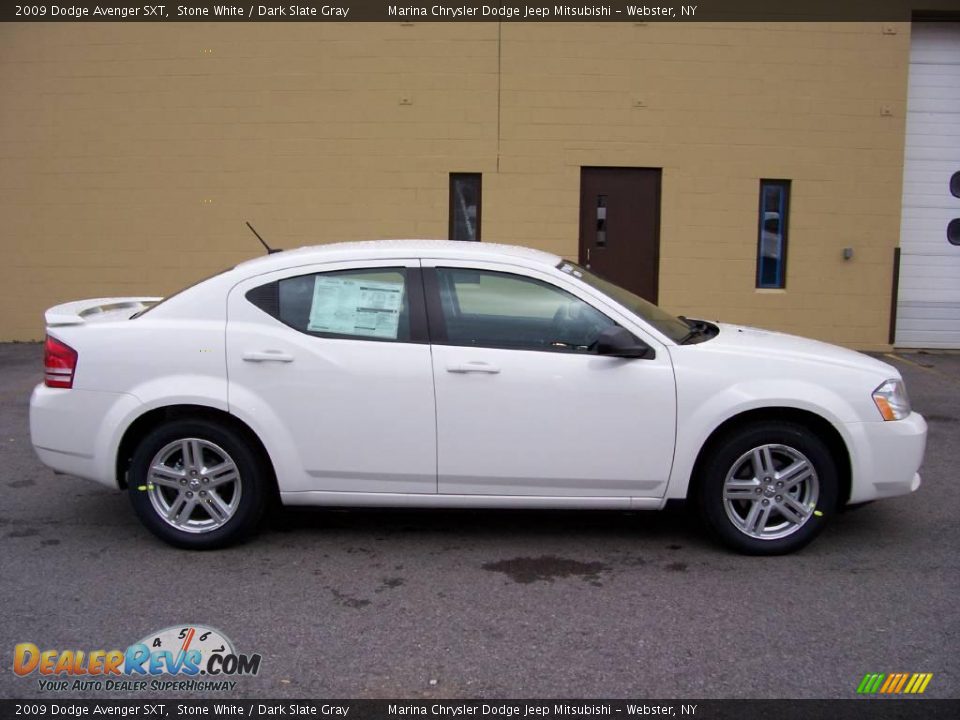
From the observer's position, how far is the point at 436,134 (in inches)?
456

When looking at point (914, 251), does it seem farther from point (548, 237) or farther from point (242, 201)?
point (242, 201)

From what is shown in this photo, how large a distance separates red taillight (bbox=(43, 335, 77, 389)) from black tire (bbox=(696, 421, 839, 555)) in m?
3.38

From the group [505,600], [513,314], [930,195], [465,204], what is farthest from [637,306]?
[930,195]

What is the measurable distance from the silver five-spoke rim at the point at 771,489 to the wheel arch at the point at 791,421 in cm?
15

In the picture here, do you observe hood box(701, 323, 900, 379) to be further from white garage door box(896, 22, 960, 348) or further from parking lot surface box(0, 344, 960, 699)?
white garage door box(896, 22, 960, 348)

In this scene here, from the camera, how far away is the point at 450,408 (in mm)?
4637

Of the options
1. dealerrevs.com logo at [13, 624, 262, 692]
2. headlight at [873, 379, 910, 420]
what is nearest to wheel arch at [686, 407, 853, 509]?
headlight at [873, 379, 910, 420]

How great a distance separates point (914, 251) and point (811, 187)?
1811mm

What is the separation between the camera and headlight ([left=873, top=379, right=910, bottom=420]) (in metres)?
4.66

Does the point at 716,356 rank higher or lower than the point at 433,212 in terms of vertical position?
lower

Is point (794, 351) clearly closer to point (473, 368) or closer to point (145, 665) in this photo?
point (473, 368)
